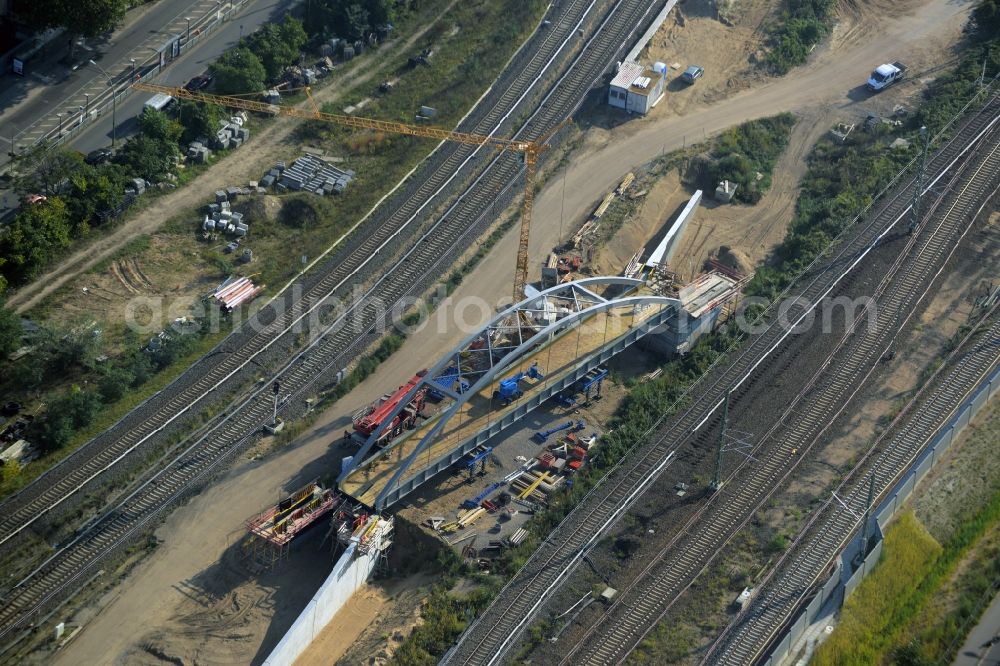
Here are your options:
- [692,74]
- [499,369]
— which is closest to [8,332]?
[499,369]

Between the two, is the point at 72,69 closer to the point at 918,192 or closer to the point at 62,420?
the point at 62,420

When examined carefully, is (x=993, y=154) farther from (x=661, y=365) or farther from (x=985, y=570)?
(x=985, y=570)

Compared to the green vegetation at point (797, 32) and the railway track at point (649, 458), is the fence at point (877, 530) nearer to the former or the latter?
the railway track at point (649, 458)

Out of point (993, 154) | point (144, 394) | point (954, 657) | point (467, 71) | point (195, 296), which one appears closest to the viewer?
point (954, 657)

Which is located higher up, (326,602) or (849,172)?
(849,172)

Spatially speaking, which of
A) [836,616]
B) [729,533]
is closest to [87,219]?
[729,533]

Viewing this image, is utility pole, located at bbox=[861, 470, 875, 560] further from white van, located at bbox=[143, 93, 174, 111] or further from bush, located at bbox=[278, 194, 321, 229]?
white van, located at bbox=[143, 93, 174, 111]

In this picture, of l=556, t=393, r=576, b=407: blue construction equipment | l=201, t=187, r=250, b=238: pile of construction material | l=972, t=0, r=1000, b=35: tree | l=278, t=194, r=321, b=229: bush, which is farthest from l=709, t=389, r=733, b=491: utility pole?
l=972, t=0, r=1000, b=35: tree
